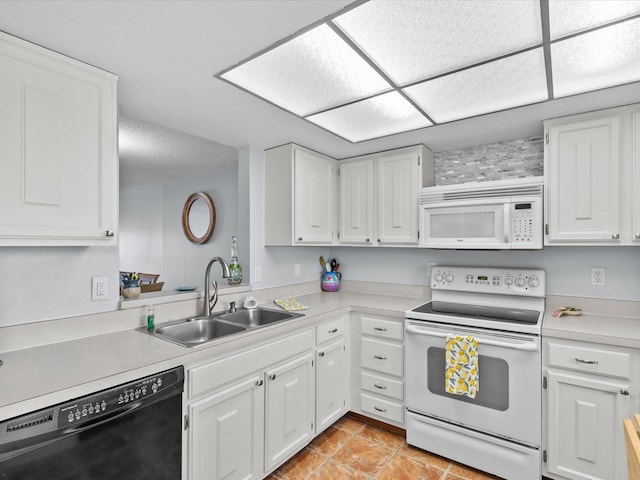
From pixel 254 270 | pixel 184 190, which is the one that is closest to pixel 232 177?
pixel 184 190

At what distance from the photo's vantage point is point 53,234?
1.37 meters

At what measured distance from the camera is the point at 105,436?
121cm

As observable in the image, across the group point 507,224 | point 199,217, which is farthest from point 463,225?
point 199,217

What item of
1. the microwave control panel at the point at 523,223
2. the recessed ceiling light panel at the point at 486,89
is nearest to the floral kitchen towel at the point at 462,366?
the microwave control panel at the point at 523,223

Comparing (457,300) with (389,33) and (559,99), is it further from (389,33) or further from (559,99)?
(389,33)

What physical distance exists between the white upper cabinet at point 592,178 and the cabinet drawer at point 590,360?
2.04 ft

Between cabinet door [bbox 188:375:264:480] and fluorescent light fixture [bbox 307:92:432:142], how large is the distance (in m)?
1.59

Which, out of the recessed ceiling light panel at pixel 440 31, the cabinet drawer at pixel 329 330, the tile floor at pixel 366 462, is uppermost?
the recessed ceiling light panel at pixel 440 31

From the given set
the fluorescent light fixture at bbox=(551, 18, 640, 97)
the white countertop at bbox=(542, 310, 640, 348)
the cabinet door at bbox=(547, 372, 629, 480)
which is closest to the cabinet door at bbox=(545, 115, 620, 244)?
the fluorescent light fixture at bbox=(551, 18, 640, 97)

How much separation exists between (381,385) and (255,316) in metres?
1.03

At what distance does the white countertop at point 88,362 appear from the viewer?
1102mm

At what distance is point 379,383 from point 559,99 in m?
2.08

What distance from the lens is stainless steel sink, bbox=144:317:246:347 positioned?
1.97 metres

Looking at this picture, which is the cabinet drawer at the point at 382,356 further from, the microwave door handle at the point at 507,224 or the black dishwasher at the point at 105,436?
the black dishwasher at the point at 105,436
